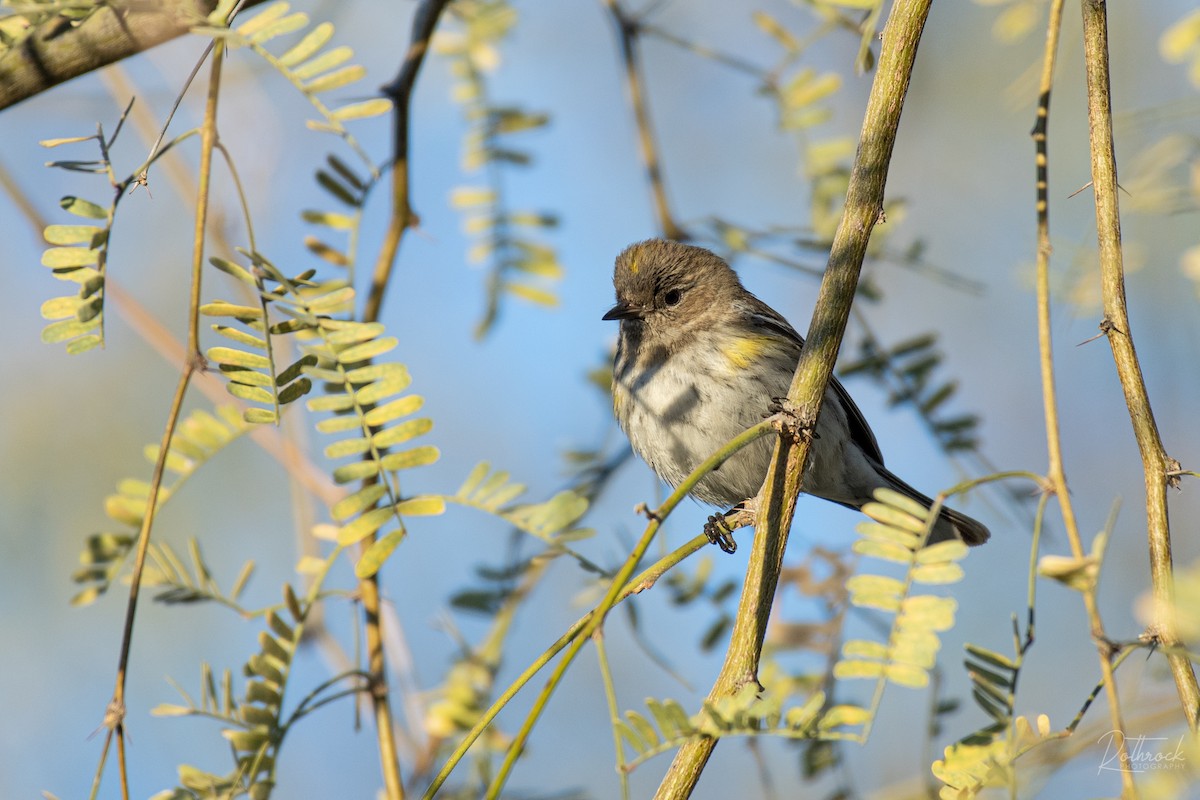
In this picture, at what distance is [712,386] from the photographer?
12.0ft

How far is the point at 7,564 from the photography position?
522 centimetres

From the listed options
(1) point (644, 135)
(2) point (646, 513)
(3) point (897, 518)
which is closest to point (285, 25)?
(2) point (646, 513)

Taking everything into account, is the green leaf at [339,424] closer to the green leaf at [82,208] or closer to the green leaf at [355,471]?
the green leaf at [355,471]

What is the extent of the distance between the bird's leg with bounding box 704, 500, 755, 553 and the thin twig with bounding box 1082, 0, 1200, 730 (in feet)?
2.21

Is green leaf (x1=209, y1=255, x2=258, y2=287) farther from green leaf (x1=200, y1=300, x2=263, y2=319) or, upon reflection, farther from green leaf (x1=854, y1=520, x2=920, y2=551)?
green leaf (x1=854, y1=520, x2=920, y2=551)

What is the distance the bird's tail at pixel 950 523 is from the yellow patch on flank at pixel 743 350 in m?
0.84

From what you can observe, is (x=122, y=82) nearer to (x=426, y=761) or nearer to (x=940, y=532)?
(x=426, y=761)

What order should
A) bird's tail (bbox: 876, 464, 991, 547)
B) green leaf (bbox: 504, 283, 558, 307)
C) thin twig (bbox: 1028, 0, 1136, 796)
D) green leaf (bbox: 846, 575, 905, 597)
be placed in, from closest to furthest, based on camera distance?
thin twig (bbox: 1028, 0, 1136, 796) → green leaf (bbox: 846, 575, 905, 597) → green leaf (bbox: 504, 283, 558, 307) → bird's tail (bbox: 876, 464, 991, 547)

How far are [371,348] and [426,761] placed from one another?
1.49m

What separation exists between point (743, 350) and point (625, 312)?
1.90 feet

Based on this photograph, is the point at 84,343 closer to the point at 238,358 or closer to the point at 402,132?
the point at 238,358

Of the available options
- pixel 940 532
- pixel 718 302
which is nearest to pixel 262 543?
pixel 718 302

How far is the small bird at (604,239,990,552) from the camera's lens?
12.0 feet

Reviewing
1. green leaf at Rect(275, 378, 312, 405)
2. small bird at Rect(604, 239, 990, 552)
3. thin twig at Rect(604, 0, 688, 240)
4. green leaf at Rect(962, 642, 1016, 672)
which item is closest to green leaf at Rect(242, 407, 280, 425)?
green leaf at Rect(275, 378, 312, 405)
